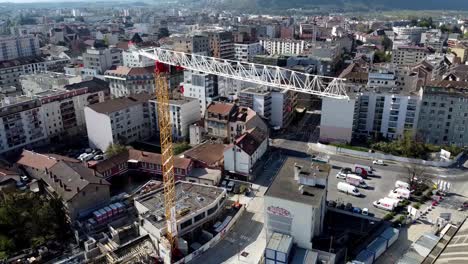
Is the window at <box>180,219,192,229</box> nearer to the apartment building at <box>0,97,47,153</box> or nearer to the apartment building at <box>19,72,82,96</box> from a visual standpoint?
the apartment building at <box>0,97,47,153</box>

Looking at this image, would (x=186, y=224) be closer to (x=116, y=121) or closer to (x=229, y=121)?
(x=229, y=121)

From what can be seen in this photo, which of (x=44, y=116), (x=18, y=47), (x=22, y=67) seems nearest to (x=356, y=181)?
(x=44, y=116)

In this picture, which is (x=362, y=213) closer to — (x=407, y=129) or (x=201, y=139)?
(x=407, y=129)

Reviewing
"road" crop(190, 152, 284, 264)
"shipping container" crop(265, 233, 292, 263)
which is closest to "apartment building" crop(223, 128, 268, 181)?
"road" crop(190, 152, 284, 264)

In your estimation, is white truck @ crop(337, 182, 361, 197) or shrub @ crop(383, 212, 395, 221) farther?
white truck @ crop(337, 182, 361, 197)

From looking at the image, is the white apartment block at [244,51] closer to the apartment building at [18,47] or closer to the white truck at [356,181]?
the apartment building at [18,47]

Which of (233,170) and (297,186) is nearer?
(297,186)
